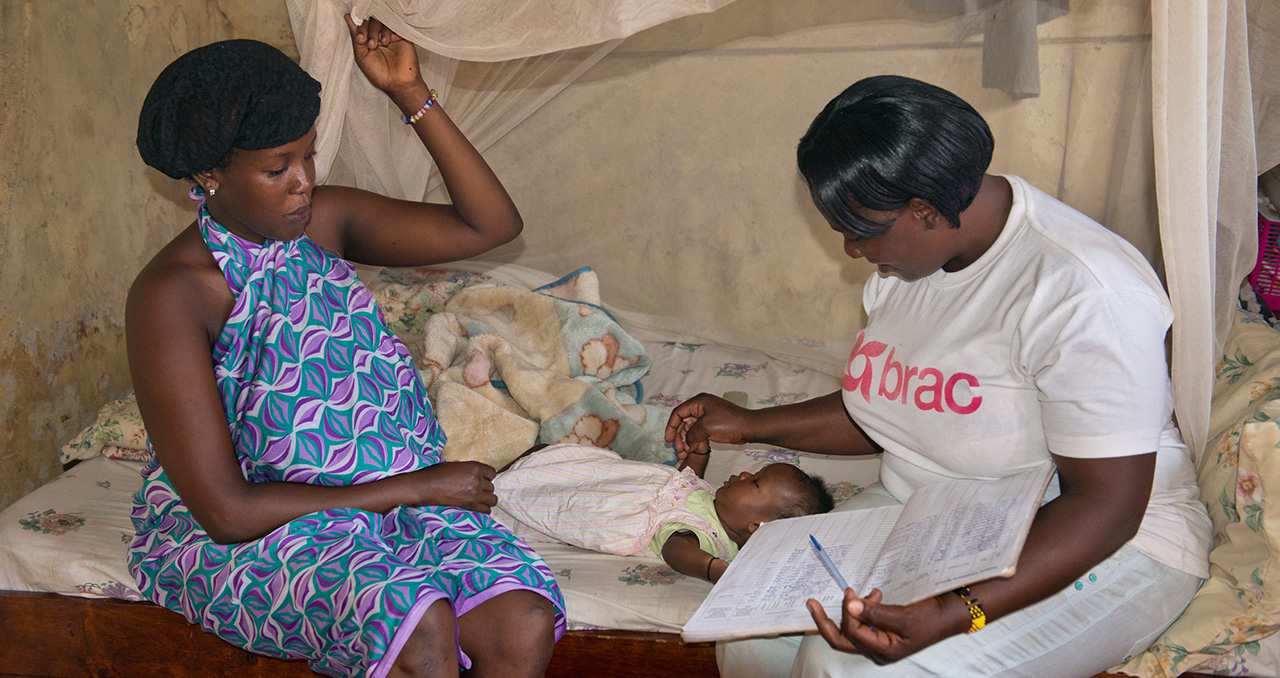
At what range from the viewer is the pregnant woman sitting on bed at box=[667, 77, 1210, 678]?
1252 mm

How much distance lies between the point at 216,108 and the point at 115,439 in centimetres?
120

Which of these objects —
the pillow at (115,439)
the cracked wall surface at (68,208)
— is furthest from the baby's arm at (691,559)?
the cracked wall surface at (68,208)

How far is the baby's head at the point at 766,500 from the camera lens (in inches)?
76.2

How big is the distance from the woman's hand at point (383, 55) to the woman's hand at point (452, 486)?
27.7 inches

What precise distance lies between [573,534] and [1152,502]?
104cm

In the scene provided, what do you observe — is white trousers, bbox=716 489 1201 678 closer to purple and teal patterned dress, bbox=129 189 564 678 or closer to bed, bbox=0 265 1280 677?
bed, bbox=0 265 1280 677

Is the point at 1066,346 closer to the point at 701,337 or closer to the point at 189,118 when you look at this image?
the point at 189,118

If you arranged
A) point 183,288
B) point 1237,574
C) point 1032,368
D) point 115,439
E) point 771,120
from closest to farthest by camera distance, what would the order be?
point 1032,368
point 1237,574
point 183,288
point 115,439
point 771,120

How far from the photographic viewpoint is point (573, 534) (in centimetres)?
196

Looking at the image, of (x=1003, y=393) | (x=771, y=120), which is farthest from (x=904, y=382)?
(x=771, y=120)

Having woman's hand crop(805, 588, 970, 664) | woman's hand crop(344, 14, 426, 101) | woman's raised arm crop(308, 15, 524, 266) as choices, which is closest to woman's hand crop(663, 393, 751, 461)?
woman's raised arm crop(308, 15, 524, 266)

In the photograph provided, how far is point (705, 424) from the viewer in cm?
189

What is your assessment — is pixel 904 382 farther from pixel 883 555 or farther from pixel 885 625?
pixel 885 625

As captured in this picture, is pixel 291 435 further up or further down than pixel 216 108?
further down
